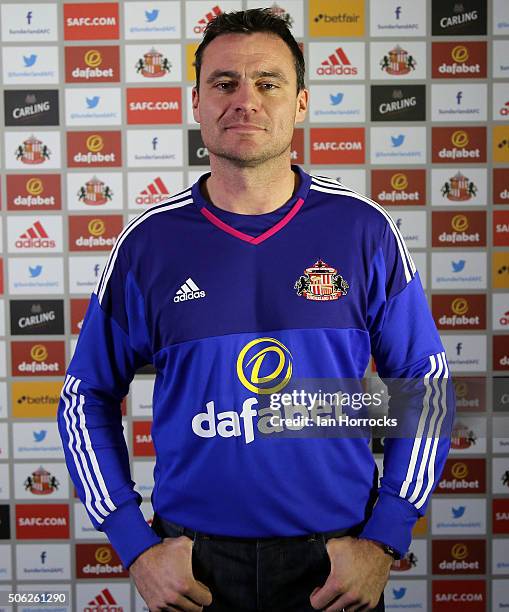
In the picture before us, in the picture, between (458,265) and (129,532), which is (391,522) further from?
(458,265)

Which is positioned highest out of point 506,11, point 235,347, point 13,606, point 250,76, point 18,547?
point 506,11

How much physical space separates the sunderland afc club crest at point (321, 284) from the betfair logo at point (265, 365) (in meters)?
0.10

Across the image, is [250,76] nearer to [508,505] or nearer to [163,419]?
[163,419]

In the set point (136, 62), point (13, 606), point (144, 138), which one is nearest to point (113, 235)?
point (144, 138)

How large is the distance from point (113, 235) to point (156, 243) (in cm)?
169

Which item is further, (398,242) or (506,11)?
(506,11)

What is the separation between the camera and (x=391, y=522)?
3.90 feet

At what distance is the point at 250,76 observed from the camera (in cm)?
122

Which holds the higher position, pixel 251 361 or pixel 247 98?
pixel 247 98

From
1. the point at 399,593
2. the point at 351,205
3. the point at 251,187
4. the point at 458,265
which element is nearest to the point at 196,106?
the point at 251,187

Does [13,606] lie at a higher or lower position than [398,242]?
lower

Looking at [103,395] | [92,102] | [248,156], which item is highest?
[92,102]

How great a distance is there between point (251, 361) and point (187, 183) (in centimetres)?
183

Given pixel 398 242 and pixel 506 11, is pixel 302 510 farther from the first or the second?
pixel 506 11
